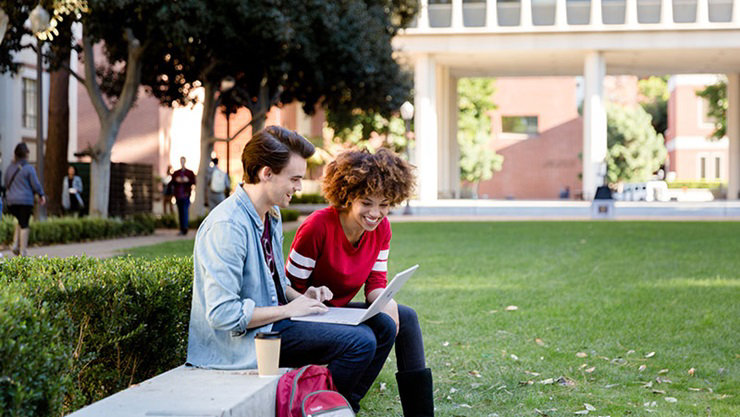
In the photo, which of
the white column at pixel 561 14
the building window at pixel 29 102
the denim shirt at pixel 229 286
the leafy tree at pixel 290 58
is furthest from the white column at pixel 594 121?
the denim shirt at pixel 229 286

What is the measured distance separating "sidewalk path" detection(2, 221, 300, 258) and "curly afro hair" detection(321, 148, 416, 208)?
10143 mm

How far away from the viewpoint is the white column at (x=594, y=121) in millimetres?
43062

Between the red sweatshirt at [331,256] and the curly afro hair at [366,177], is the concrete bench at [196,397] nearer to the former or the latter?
the red sweatshirt at [331,256]

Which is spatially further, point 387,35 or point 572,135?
point 572,135

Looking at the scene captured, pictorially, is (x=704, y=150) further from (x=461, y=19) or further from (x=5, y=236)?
(x=5, y=236)

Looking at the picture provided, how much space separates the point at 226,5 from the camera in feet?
61.7

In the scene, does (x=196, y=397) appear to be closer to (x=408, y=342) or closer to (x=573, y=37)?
(x=408, y=342)

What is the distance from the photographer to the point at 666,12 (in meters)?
42.5

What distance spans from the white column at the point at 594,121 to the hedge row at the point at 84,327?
39749 millimetres

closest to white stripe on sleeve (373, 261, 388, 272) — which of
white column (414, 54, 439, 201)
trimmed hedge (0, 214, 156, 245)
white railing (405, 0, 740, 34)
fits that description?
trimmed hedge (0, 214, 156, 245)

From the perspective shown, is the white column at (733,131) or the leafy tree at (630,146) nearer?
the white column at (733,131)

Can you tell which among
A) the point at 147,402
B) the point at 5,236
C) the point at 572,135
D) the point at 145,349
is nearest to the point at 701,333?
the point at 145,349

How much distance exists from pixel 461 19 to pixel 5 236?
30452 millimetres

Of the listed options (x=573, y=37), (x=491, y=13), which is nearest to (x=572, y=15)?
(x=573, y=37)
